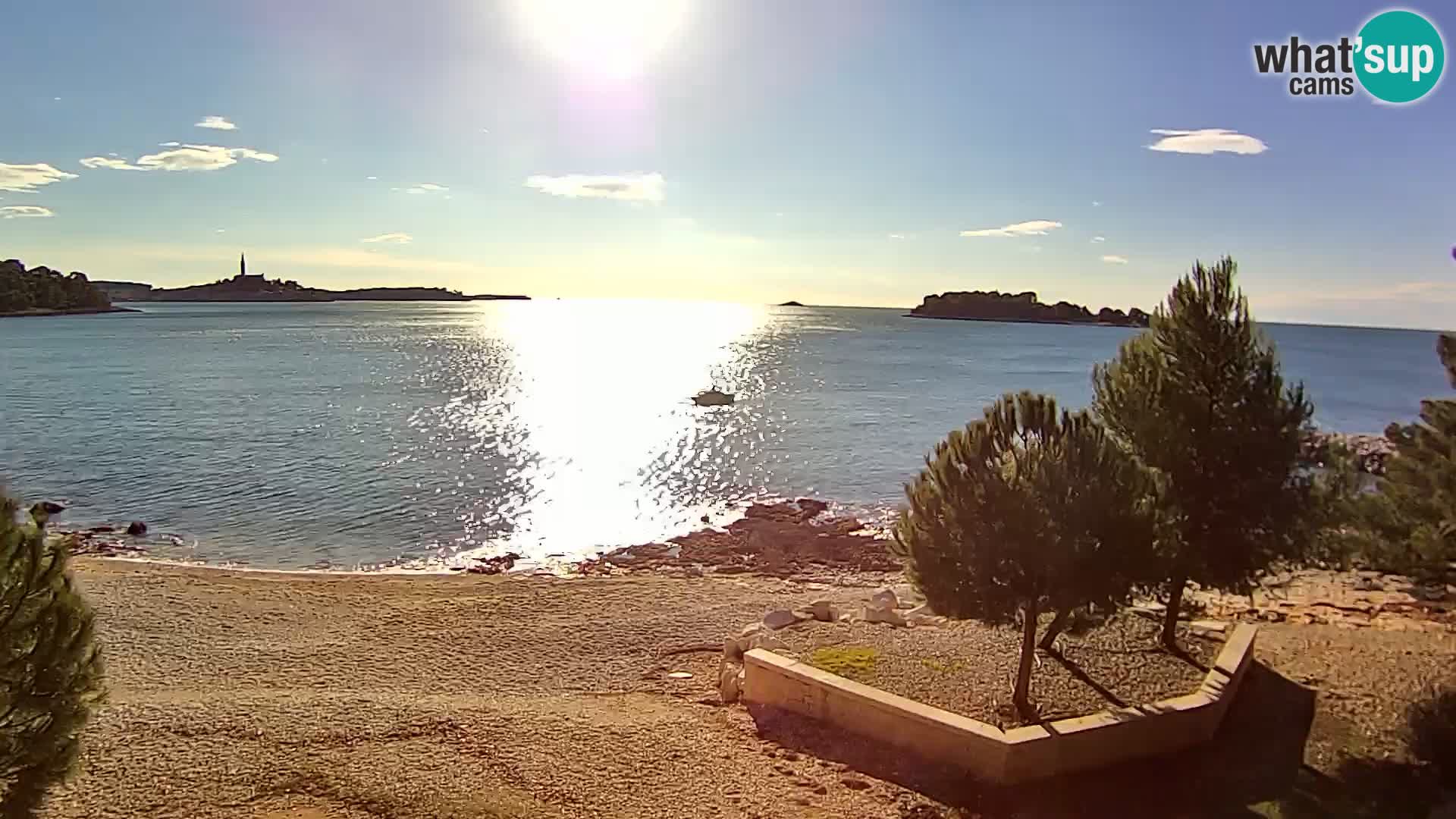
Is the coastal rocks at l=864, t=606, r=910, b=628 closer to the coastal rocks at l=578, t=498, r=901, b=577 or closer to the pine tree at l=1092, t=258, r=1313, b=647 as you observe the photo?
the pine tree at l=1092, t=258, r=1313, b=647

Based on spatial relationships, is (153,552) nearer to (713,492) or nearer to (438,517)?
(438,517)

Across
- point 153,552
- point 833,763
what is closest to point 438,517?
point 153,552

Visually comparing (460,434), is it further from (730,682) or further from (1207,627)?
(1207,627)

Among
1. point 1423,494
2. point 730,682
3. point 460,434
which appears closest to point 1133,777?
point 730,682

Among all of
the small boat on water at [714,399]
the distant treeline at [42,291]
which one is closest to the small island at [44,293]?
the distant treeline at [42,291]

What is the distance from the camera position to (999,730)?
8.40 metres

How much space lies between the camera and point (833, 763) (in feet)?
28.8

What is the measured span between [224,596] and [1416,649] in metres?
21.4

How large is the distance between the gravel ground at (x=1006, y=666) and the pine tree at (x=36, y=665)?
7451mm

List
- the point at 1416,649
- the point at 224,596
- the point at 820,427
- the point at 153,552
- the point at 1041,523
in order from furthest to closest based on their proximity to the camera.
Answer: the point at 820,427, the point at 153,552, the point at 224,596, the point at 1416,649, the point at 1041,523

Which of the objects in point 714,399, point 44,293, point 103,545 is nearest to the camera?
point 103,545

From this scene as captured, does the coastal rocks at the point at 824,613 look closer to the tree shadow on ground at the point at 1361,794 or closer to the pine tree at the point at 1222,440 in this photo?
the pine tree at the point at 1222,440

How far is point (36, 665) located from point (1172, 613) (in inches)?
455

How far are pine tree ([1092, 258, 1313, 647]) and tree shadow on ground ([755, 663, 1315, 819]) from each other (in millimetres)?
1886
